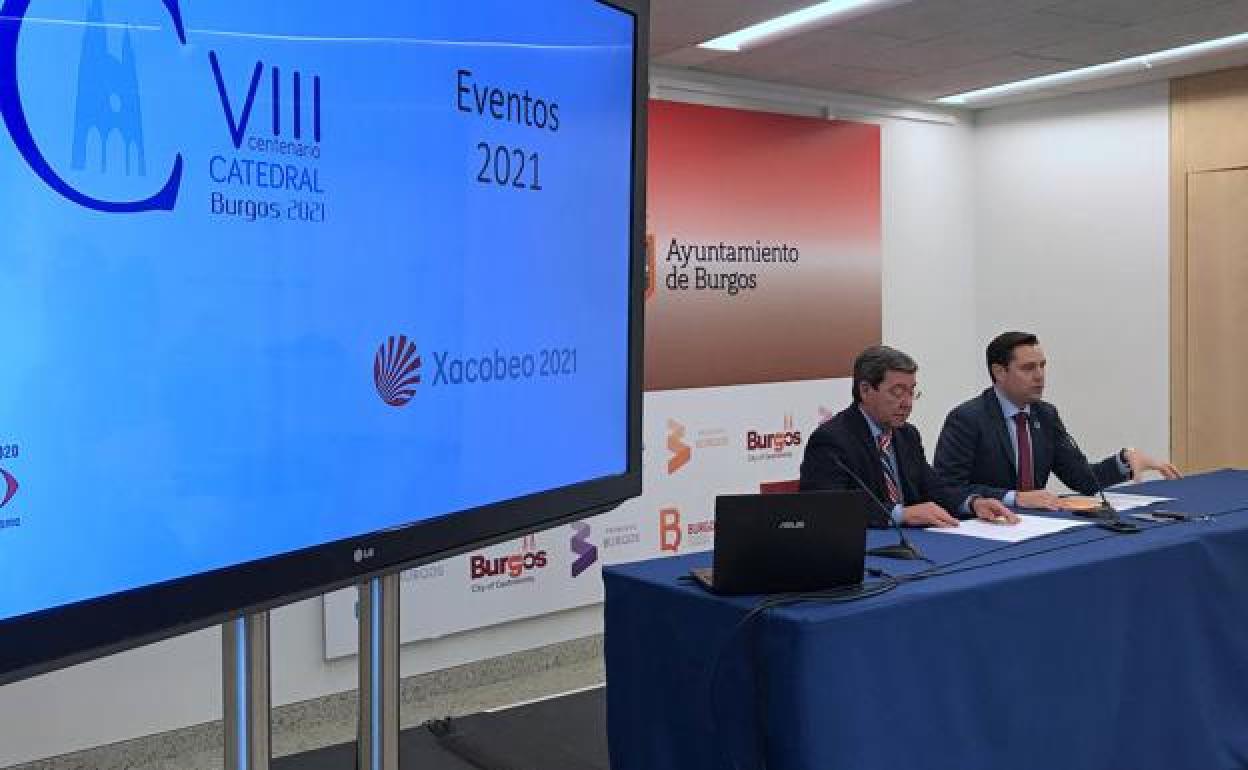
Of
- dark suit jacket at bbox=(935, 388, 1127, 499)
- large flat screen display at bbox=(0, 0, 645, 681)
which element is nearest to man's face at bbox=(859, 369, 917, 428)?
dark suit jacket at bbox=(935, 388, 1127, 499)

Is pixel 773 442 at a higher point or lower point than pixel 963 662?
higher

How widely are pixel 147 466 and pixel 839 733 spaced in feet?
5.54

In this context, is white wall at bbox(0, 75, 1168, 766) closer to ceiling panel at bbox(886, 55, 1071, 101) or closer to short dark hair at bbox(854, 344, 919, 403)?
ceiling panel at bbox(886, 55, 1071, 101)

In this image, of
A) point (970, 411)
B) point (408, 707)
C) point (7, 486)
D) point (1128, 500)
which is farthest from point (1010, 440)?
point (7, 486)

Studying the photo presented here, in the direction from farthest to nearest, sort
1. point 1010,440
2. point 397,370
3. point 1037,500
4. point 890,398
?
1. point 1010,440
2. point 890,398
3. point 1037,500
4. point 397,370

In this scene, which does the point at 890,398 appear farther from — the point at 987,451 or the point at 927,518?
the point at 987,451

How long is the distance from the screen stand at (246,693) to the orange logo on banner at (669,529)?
452 centimetres

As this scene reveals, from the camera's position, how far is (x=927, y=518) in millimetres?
3369

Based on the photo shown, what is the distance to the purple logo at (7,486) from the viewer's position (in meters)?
0.98

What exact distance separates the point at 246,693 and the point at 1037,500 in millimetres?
3031

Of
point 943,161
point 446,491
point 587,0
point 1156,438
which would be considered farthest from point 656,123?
point 446,491

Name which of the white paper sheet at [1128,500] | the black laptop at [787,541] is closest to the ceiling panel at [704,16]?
the white paper sheet at [1128,500]

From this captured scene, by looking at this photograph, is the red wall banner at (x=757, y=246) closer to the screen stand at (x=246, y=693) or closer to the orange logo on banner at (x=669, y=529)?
the orange logo on banner at (x=669, y=529)

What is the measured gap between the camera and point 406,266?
148 centimetres
